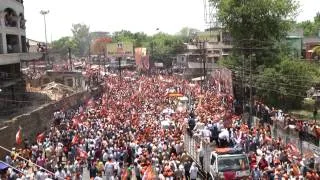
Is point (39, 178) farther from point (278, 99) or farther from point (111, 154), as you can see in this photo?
point (278, 99)

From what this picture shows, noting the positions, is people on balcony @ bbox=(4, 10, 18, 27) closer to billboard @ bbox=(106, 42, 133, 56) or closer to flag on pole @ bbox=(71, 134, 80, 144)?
flag on pole @ bbox=(71, 134, 80, 144)

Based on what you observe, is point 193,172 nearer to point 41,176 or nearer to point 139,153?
point 139,153

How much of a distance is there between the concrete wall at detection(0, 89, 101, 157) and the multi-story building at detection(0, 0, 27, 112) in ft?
13.0

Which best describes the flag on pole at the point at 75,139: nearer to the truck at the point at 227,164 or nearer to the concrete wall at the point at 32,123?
the concrete wall at the point at 32,123

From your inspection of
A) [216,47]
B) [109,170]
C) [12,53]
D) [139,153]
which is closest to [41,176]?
[109,170]

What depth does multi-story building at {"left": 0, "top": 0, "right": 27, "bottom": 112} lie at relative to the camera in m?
44.7

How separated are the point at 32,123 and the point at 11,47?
17.7 m

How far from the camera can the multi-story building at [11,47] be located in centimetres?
4466

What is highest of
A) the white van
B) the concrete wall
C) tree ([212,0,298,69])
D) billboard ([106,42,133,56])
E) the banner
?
tree ([212,0,298,69])

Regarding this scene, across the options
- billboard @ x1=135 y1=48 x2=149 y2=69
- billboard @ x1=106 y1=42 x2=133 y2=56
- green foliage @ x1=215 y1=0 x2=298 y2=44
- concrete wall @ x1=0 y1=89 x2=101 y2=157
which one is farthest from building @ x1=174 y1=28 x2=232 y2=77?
concrete wall @ x1=0 y1=89 x2=101 y2=157

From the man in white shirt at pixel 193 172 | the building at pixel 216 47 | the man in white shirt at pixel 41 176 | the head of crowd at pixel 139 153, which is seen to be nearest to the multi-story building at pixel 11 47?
the head of crowd at pixel 139 153

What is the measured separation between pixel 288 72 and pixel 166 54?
78237 millimetres

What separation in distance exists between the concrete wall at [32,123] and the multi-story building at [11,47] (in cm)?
396

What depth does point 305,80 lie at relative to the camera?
166 ft
